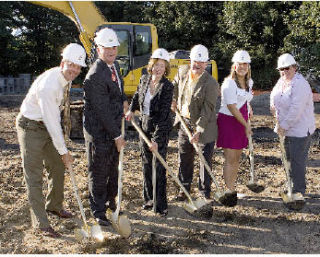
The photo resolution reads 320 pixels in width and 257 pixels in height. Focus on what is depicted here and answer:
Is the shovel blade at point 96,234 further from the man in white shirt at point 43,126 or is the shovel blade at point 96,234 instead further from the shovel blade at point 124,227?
the man in white shirt at point 43,126

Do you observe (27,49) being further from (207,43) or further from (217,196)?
(217,196)

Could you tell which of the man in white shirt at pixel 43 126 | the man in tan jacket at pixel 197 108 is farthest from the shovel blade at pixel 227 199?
the man in white shirt at pixel 43 126

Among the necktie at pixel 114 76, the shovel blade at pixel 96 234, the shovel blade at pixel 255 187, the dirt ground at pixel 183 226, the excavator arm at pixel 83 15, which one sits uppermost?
the excavator arm at pixel 83 15

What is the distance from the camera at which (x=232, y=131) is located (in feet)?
15.9

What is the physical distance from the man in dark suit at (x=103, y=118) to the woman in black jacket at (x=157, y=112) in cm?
34

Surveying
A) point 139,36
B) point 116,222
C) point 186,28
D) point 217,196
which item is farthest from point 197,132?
point 186,28

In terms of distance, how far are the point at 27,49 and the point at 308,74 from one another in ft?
63.3

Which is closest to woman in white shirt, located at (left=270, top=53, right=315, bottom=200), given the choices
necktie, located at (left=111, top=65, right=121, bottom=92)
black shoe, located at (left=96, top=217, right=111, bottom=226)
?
necktie, located at (left=111, top=65, right=121, bottom=92)

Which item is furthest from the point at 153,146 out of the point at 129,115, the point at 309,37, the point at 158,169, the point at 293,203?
the point at 309,37

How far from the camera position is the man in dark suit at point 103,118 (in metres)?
4.05

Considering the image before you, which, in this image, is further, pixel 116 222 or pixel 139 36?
pixel 139 36

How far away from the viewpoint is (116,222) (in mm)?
4090

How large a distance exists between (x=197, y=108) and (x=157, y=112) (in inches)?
20.8

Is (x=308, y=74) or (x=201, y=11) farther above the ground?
(x=201, y=11)
